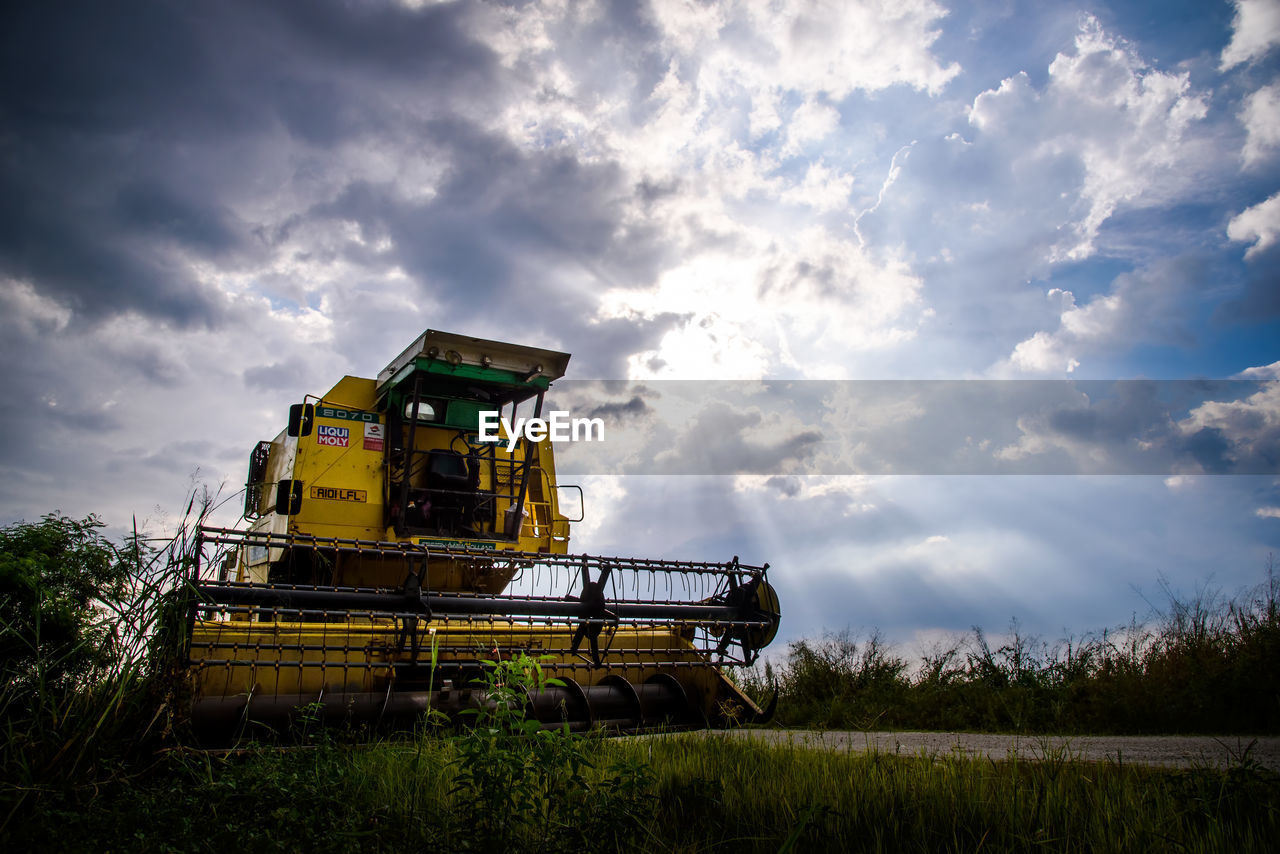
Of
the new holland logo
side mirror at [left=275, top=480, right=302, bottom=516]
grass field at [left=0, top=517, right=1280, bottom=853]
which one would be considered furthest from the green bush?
the new holland logo

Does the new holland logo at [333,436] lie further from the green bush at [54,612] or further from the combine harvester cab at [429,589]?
the green bush at [54,612]

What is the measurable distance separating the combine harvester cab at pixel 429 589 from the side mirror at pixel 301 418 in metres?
0.02

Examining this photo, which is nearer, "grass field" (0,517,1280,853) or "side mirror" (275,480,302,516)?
"grass field" (0,517,1280,853)

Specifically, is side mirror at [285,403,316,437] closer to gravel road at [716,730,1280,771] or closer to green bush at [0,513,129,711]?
green bush at [0,513,129,711]

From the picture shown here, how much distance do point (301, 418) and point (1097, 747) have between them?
783cm

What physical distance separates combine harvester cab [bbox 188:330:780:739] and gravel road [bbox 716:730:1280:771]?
118 centimetres

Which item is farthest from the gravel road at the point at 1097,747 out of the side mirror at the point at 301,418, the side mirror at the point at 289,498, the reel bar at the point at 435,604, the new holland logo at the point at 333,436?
→ the side mirror at the point at 301,418

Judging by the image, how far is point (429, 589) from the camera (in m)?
7.16

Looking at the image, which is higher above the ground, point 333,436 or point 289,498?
point 333,436

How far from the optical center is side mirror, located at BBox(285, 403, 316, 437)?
334 inches

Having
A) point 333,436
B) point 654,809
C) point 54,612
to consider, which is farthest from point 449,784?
point 333,436

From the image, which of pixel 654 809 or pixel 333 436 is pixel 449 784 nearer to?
pixel 654 809

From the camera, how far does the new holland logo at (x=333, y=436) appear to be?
8.52 m

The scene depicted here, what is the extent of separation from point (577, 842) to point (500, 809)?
1.05ft
